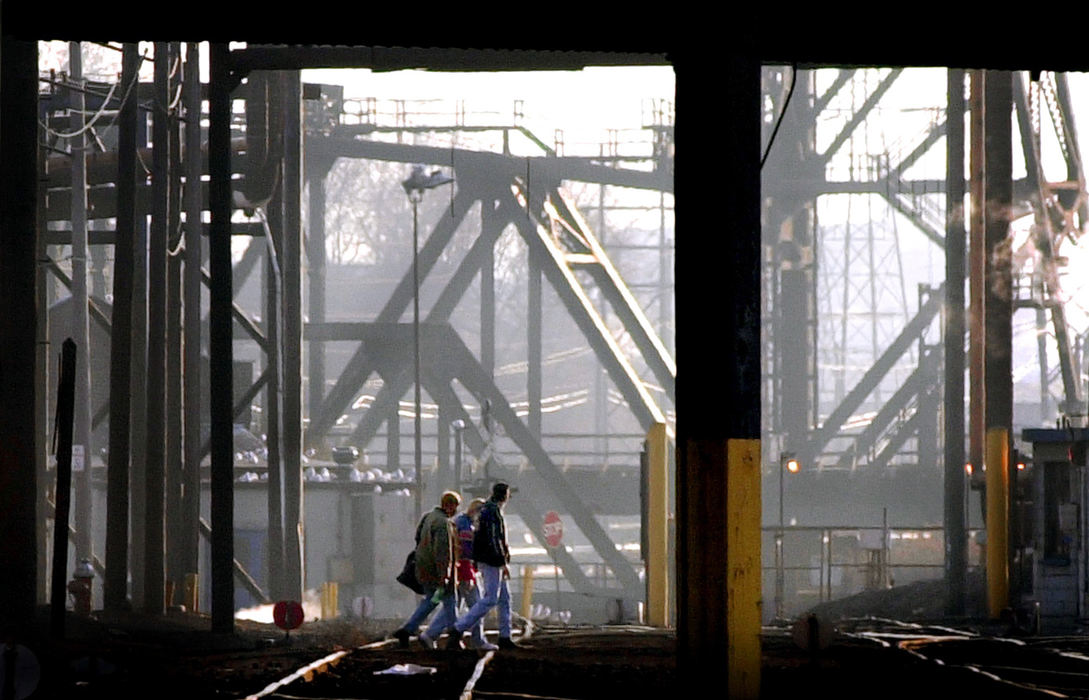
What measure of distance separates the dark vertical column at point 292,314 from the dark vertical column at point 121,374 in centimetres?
658

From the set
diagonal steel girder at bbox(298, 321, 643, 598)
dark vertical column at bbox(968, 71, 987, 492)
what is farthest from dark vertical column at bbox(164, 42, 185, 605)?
diagonal steel girder at bbox(298, 321, 643, 598)

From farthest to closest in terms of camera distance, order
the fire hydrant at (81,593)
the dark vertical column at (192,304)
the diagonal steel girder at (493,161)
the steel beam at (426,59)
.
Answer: the diagonal steel girder at (493,161) → the dark vertical column at (192,304) → the fire hydrant at (81,593) → the steel beam at (426,59)

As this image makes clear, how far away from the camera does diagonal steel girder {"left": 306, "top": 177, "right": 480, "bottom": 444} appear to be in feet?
182

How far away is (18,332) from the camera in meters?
19.5

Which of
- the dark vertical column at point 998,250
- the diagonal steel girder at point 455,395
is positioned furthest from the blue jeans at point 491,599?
the diagonal steel girder at point 455,395

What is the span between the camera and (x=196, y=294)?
31828 millimetres

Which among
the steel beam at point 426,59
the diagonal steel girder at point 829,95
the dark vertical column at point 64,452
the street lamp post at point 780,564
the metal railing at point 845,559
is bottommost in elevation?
the metal railing at point 845,559

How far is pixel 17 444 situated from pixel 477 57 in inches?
310

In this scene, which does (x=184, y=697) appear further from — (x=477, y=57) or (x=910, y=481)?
(x=910, y=481)

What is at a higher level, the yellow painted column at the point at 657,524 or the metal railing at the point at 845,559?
the yellow painted column at the point at 657,524

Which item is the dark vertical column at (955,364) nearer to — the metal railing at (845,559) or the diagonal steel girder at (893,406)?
the metal railing at (845,559)

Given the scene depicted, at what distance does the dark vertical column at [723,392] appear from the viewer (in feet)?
45.1

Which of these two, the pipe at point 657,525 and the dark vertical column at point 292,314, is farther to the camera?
the dark vertical column at point 292,314

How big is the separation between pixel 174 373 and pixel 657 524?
26.3 ft
